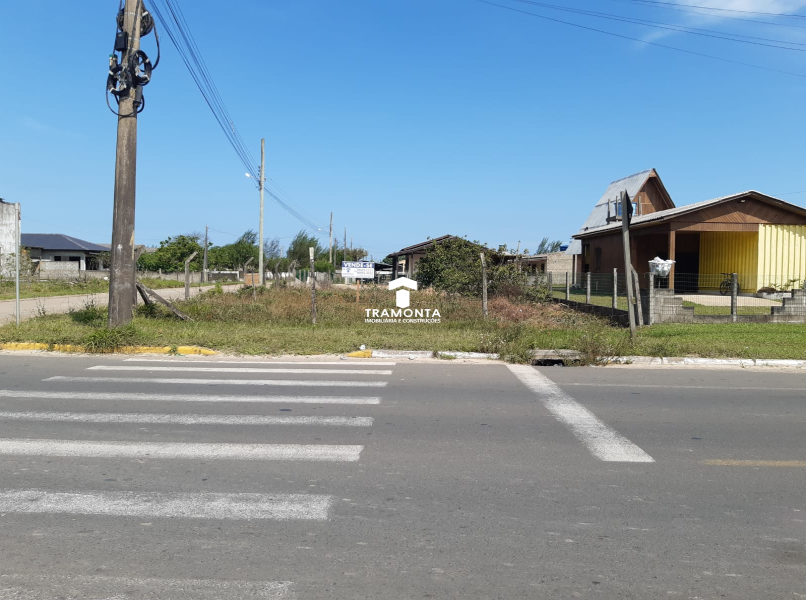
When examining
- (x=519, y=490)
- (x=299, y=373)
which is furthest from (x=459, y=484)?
(x=299, y=373)

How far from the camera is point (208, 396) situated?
8.47 metres

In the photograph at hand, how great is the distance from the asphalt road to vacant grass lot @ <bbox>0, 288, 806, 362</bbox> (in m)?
3.88

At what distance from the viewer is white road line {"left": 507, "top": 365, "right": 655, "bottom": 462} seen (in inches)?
238

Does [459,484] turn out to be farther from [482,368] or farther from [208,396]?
[482,368]

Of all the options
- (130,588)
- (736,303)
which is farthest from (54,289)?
(130,588)

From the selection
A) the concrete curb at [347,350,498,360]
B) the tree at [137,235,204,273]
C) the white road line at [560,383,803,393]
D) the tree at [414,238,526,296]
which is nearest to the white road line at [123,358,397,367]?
the concrete curb at [347,350,498,360]

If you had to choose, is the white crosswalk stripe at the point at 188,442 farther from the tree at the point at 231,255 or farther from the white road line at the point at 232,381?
the tree at the point at 231,255

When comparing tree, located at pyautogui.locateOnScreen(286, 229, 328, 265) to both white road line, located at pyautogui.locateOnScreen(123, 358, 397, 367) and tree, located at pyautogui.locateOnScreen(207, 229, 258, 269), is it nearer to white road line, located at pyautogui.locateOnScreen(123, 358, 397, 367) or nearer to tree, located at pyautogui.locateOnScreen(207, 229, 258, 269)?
tree, located at pyautogui.locateOnScreen(207, 229, 258, 269)

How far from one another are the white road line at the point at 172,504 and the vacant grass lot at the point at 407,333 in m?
7.88

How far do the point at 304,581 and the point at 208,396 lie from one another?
206 inches

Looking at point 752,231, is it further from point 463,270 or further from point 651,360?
point 651,360

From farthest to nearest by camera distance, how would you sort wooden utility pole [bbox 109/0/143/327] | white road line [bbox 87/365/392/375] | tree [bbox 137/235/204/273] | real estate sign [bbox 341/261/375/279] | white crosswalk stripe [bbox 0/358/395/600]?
tree [bbox 137/235/204/273], real estate sign [bbox 341/261/375/279], wooden utility pole [bbox 109/0/143/327], white road line [bbox 87/365/392/375], white crosswalk stripe [bbox 0/358/395/600]

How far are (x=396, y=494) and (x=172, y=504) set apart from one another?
1592 millimetres

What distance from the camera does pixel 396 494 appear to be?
4934 millimetres
